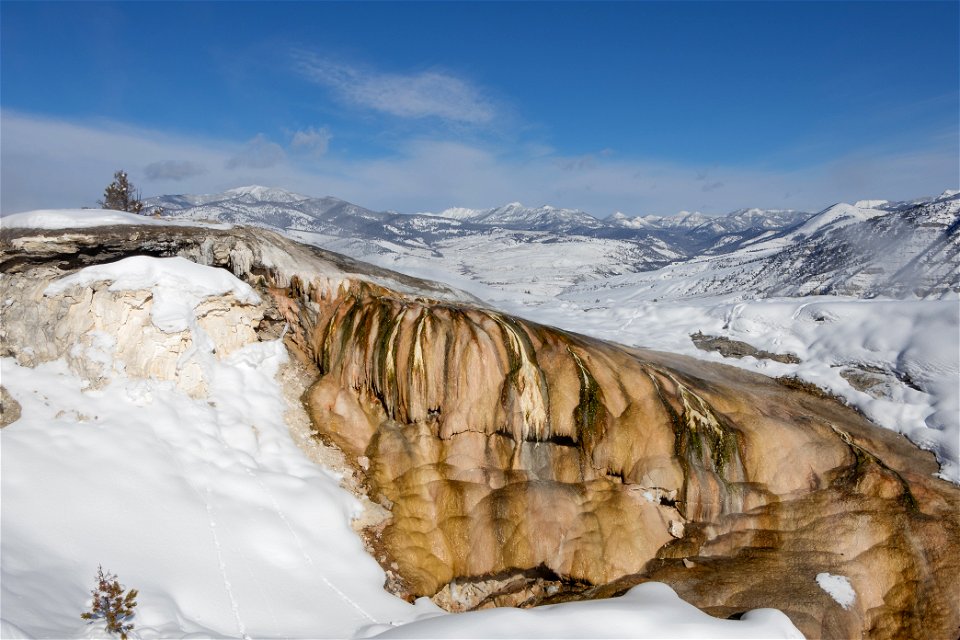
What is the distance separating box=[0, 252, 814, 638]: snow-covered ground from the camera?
29.2ft

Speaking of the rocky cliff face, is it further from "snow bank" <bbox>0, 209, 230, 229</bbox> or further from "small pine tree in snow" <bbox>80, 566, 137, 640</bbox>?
"small pine tree in snow" <bbox>80, 566, 137, 640</bbox>

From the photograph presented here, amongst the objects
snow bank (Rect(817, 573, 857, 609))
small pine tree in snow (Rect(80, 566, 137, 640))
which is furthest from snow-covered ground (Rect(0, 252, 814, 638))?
snow bank (Rect(817, 573, 857, 609))

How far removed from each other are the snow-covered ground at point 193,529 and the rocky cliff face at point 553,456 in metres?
0.98

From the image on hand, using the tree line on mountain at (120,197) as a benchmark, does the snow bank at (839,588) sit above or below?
below

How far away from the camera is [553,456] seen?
15.3 metres

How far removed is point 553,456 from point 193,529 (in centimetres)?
958

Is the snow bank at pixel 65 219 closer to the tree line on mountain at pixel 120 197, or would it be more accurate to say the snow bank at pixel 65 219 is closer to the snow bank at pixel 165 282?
the snow bank at pixel 165 282

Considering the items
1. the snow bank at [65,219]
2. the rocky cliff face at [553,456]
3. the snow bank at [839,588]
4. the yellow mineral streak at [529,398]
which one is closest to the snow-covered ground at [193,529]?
the rocky cliff face at [553,456]

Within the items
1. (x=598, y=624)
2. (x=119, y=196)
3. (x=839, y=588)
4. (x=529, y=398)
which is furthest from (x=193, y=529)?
(x=119, y=196)

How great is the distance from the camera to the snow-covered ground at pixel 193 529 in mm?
8914

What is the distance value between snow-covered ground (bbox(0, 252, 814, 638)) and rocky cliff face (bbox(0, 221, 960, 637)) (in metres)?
0.98

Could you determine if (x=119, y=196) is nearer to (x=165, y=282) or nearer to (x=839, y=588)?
(x=165, y=282)

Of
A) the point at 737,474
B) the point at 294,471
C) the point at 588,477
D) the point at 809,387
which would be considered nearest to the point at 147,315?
the point at 294,471

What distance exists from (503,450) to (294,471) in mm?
6056
